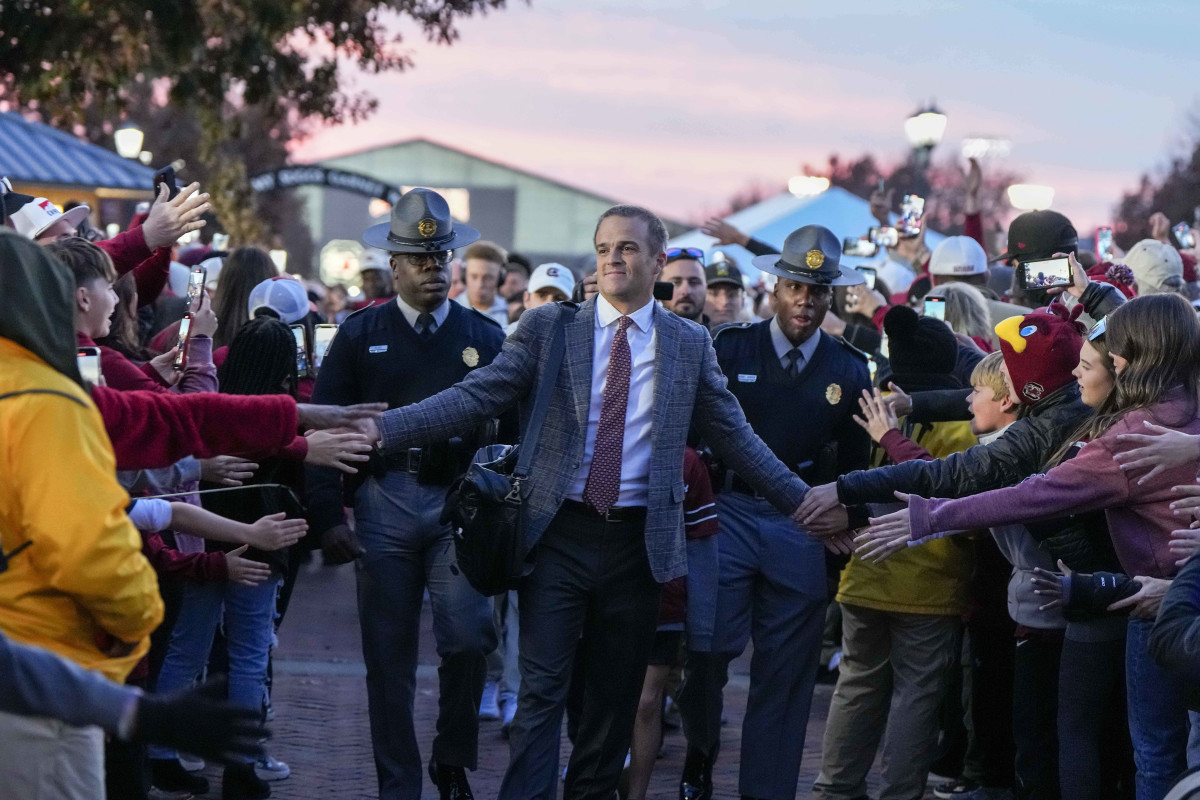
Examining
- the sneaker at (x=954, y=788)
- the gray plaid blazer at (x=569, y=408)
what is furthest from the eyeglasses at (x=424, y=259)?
the sneaker at (x=954, y=788)

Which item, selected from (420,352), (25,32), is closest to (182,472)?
(420,352)

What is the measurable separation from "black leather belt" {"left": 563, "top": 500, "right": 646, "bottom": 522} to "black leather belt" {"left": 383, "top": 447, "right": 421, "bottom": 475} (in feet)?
3.11

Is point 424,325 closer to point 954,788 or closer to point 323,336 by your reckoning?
point 323,336

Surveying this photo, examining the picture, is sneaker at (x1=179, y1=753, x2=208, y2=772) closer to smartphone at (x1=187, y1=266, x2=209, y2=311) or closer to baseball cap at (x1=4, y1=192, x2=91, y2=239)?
smartphone at (x1=187, y1=266, x2=209, y2=311)

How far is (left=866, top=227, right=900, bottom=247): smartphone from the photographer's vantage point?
11.2m

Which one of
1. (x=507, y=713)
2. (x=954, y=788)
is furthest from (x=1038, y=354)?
(x=507, y=713)

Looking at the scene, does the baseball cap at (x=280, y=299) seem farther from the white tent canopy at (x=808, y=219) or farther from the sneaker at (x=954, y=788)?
the white tent canopy at (x=808, y=219)

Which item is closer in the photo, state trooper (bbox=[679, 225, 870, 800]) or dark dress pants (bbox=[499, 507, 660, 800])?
dark dress pants (bbox=[499, 507, 660, 800])

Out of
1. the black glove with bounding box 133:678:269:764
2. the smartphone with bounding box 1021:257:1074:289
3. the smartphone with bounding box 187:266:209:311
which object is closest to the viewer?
the black glove with bounding box 133:678:269:764

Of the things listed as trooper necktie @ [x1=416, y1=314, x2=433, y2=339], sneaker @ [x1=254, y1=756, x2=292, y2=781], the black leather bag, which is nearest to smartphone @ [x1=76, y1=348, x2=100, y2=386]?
the black leather bag

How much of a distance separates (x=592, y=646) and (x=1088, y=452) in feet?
6.29

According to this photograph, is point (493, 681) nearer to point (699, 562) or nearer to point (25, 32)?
point (699, 562)

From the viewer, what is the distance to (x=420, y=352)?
247 inches

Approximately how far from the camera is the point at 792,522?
6.32 m
